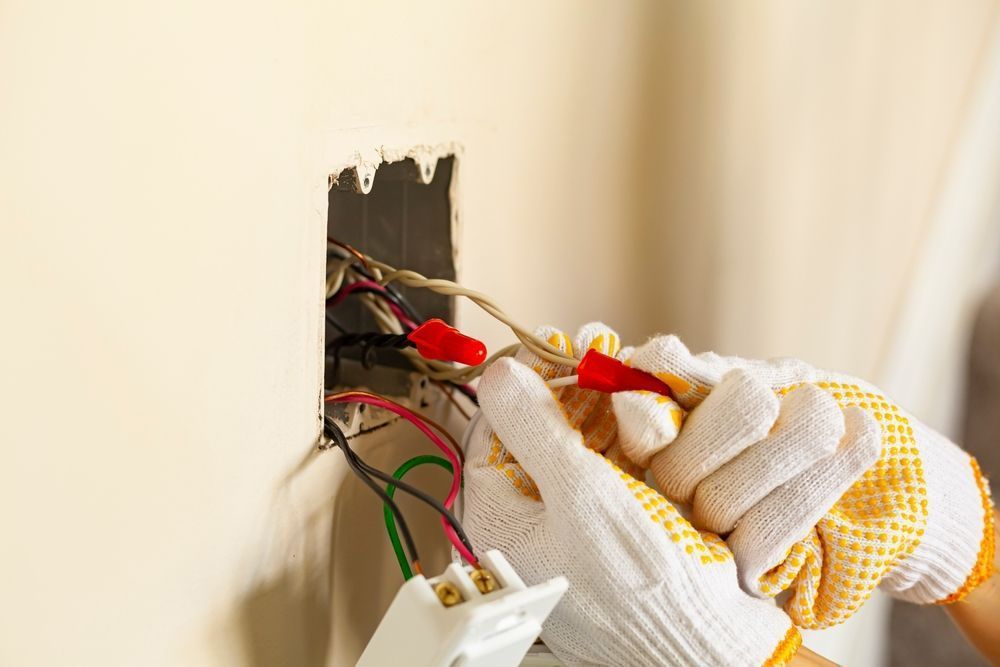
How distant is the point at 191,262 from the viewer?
0.42m

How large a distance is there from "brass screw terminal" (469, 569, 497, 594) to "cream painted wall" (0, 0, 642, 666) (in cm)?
15

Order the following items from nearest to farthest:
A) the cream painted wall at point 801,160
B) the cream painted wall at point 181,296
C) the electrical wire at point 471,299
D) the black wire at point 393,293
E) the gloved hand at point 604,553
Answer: the cream painted wall at point 181,296
the gloved hand at point 604,553
the electrical wire at point 471,299
the black wire at point 393,293
the cream painted wall at point 801,160

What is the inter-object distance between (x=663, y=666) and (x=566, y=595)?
7 cm

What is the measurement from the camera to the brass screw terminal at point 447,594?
1.35ft

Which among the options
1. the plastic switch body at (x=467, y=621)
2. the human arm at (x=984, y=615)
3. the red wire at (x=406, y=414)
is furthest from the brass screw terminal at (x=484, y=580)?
the human arm at (x=984, y=615)

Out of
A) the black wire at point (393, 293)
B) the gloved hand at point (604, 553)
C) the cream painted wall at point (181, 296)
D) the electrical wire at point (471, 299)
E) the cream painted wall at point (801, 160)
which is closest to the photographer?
the cream painted wall at point (181, 296)

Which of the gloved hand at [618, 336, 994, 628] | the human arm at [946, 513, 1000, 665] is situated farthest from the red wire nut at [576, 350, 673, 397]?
the human arm at [946, 513, 1000, 665]

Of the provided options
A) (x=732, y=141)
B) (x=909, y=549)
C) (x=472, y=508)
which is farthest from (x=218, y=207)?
(x=732, y=141)

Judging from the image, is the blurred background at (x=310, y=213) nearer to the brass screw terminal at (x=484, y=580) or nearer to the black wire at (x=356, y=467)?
the black wire at (x=356, y=467)

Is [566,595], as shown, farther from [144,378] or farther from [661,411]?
[144,378]

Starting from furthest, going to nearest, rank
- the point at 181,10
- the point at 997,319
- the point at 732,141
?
1. the point at 997,319
2. the point at 732,141
3. the point at 181,10

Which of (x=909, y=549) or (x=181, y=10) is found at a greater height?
(x=181, y=10)

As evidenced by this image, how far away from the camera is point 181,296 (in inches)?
16.3

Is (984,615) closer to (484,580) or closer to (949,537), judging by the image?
(949,537)
